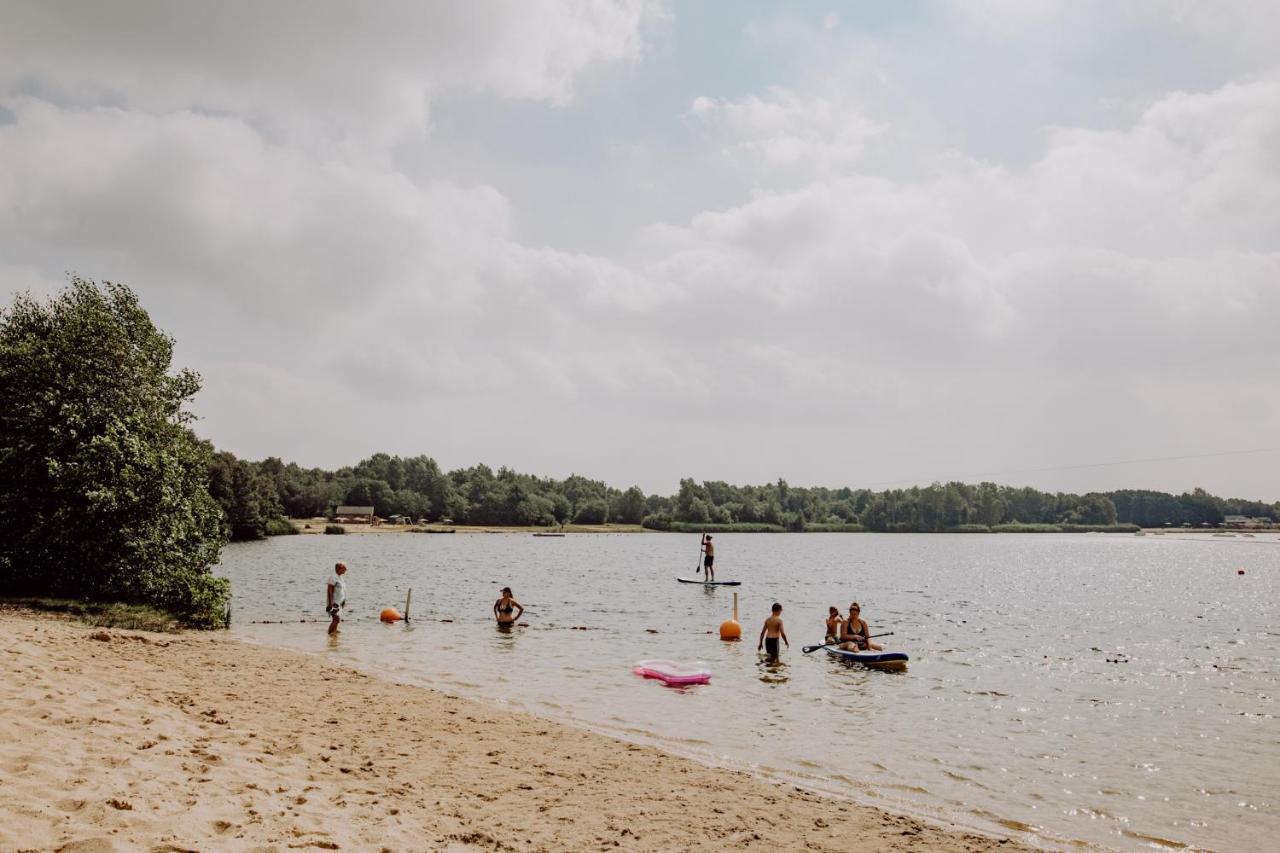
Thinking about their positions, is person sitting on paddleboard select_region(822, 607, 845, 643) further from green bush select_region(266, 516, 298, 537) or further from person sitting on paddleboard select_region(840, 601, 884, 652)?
green bush select_region(266, 516, 298, 537)

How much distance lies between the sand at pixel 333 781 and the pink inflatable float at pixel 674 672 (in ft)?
19.8

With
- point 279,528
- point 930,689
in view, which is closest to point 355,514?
point 279,528

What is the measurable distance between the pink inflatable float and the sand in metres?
6.03

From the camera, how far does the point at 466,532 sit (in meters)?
161

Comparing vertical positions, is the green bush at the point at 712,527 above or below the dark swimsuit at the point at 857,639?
below

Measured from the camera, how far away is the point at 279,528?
117 meters

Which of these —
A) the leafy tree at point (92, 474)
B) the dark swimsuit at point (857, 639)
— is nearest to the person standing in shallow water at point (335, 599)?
the leafy tree at point (92, 474)

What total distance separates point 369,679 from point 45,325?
19.1 m

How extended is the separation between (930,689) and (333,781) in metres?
16.9

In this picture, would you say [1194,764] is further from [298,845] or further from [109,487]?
[109,487]

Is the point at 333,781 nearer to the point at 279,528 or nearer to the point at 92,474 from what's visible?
the point at 92,474

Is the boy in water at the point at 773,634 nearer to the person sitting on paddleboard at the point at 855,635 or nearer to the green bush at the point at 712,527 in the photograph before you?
the person sitting on paddleboard at the point at 855,635

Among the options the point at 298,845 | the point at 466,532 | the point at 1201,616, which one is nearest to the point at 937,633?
the point at 1201,616

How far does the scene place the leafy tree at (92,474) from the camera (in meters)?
22.9
